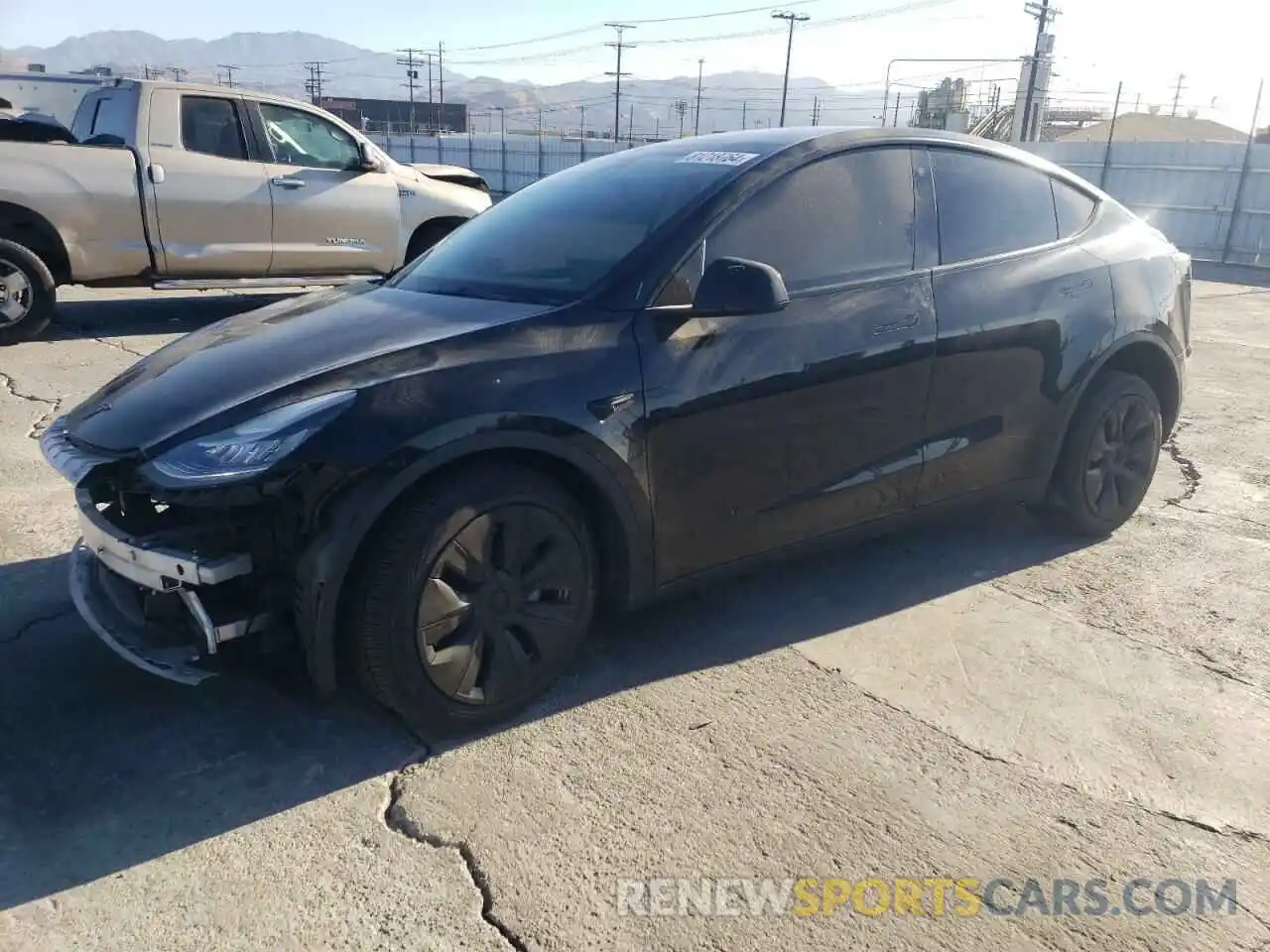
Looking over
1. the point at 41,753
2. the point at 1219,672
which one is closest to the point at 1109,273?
the point at 1219,672

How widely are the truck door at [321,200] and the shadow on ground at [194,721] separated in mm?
5461

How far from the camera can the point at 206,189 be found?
26.6 feet

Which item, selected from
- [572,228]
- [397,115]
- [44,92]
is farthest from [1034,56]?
[397,115]

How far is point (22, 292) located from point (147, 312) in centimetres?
201

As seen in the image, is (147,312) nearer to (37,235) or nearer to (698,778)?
(37,235)

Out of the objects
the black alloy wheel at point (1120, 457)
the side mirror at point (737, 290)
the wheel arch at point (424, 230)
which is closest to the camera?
the side mirror at point (737, 290)

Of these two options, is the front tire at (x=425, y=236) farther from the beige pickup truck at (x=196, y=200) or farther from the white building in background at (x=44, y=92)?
the white building in background at (x=44, y=92)

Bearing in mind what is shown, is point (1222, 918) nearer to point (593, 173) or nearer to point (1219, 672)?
point (1219, 672)

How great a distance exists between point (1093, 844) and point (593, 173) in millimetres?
2850

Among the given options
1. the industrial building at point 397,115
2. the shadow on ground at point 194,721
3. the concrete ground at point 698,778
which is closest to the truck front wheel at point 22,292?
the concrete ground at point 698,778

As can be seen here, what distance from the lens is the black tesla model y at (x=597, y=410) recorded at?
2.55 m

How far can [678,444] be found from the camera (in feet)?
9.89

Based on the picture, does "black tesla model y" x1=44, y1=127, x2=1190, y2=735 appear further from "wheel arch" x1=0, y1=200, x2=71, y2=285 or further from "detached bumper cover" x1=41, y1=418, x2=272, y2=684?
"wheel arch" x1=0, y1=200, x2=71, y2=285

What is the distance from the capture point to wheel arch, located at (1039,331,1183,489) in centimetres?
407
